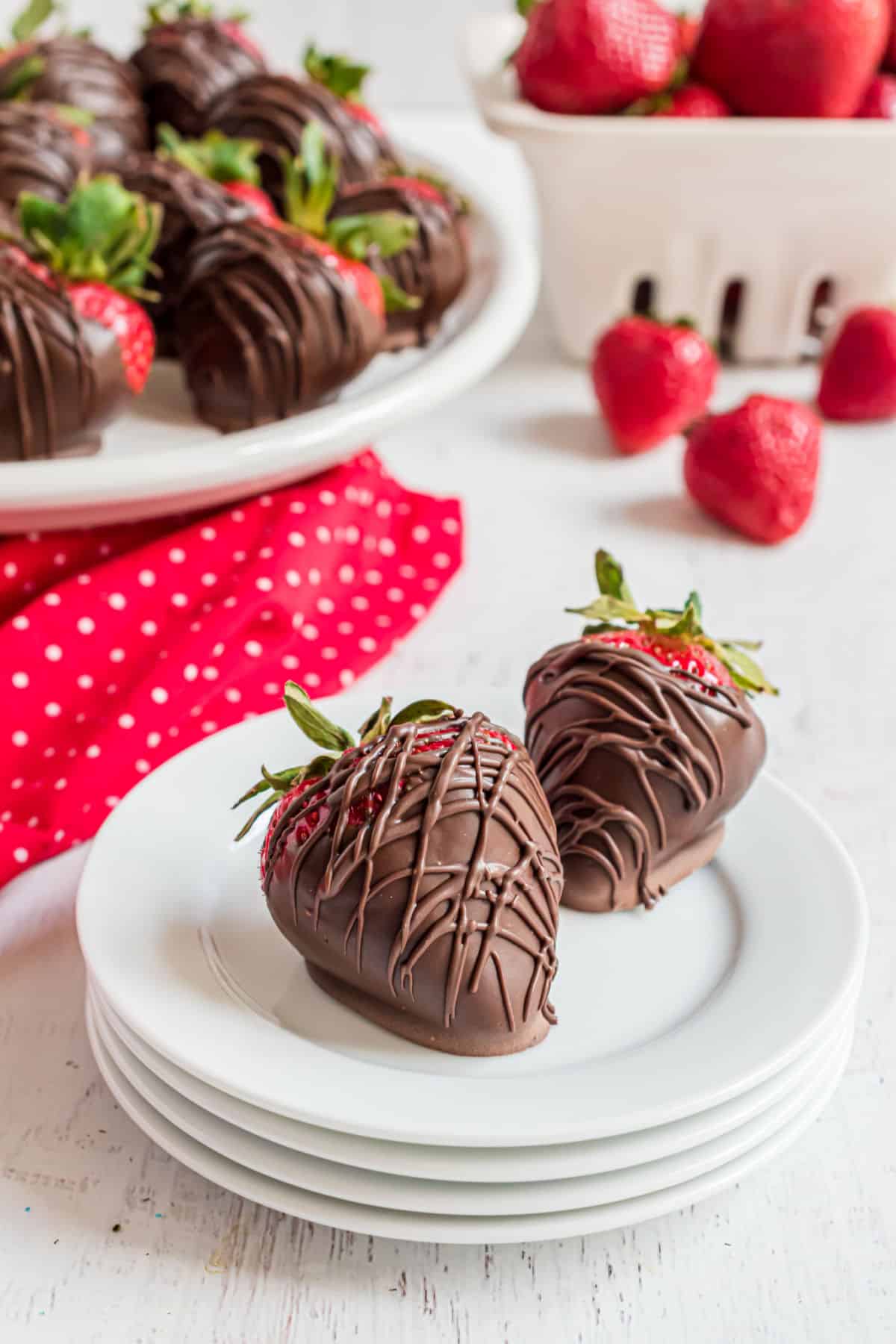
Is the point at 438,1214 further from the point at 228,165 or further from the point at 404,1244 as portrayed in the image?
the point at 228,165

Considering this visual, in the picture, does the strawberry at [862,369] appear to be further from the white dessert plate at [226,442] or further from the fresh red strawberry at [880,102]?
the white dessert plate at [226,442]

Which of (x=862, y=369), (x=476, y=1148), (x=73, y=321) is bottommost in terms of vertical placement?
(x=862, y=369)

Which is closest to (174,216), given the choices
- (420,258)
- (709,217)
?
(420,258)

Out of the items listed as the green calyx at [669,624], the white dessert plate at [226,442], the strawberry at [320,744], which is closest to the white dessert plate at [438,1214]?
the strawberry at [320,744]

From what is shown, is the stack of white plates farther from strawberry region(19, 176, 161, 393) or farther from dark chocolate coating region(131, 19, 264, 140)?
dark chocolate coating region(131, 19, 264, 140)

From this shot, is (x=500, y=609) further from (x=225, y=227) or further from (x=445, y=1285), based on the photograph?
(x=445, y=1285)

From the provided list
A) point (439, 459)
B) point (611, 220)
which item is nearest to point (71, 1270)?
point (439, 459)
